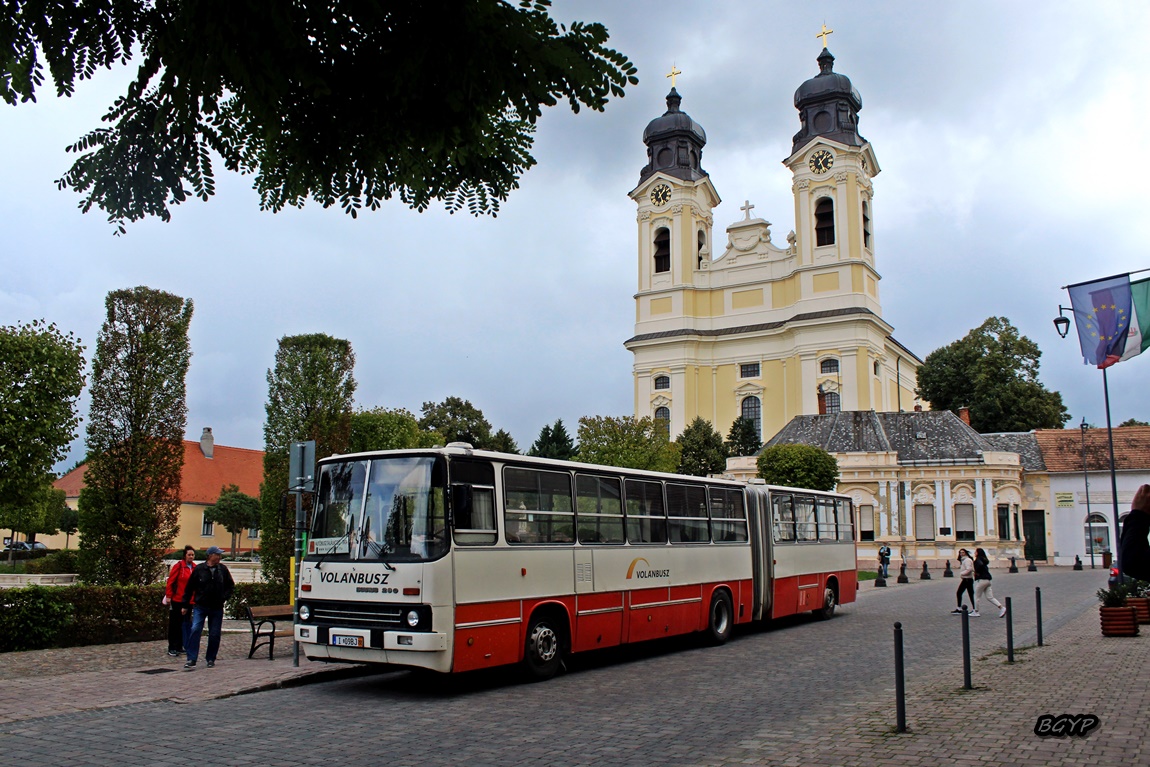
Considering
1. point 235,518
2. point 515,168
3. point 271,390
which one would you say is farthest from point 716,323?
point 515,168

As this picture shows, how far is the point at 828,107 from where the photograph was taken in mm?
68188

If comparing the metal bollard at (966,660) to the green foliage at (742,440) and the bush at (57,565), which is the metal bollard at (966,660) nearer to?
the bush at (57,565)

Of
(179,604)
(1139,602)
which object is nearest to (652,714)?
(179,604)

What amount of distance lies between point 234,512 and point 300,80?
53.7 metres

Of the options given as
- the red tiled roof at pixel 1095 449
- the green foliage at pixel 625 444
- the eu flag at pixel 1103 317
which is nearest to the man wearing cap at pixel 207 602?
Answer: the eu flag at pixel 1103 317

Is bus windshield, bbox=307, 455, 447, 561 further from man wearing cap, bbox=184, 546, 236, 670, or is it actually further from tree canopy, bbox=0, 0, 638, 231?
tree canopy, bbox=0, 0, 638, 231

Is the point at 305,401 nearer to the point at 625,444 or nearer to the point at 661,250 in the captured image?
the point at 625,444

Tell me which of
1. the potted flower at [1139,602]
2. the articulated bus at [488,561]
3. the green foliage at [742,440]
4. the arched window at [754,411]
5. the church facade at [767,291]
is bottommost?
the potted flower at [1139,602]

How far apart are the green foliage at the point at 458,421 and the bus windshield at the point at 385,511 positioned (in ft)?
184

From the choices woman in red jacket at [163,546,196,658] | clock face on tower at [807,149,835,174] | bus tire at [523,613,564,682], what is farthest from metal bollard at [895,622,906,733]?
clock face on tower at [807,149,835,174]

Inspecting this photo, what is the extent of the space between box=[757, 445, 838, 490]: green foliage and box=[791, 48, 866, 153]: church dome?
3181cm

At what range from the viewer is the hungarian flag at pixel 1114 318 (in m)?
17.5

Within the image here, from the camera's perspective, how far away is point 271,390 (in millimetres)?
26891

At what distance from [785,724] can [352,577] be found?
5.35 meters
